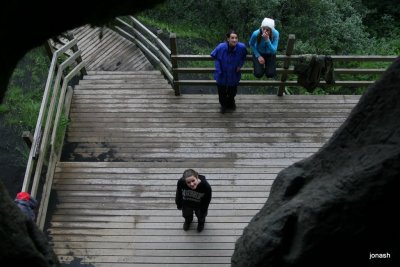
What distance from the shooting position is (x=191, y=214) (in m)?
6.80

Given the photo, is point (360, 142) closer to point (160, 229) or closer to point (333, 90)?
point (160, 229)

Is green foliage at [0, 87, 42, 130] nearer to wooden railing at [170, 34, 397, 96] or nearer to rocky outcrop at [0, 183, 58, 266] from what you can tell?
wooden railing at [170, 34, 397, 96]

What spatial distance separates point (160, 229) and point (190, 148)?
1.95 m

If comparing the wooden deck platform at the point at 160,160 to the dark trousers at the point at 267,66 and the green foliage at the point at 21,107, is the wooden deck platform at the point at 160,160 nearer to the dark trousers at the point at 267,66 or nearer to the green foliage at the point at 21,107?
the green foliage at the point at 21,107

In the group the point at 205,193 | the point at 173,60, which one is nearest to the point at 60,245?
the point at 205,193

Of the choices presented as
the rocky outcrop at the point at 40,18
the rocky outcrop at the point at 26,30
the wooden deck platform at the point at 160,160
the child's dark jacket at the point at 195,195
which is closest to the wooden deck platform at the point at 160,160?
the wooden deck platform at the point at 160,160

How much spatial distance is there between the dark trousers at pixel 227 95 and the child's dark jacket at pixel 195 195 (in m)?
3.09

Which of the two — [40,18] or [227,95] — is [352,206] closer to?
[40,18]

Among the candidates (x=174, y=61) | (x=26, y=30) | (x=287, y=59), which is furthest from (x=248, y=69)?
(x=26, y=30)

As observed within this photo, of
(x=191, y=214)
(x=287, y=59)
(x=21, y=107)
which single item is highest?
(x=287, y=59)

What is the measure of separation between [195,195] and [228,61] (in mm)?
3000

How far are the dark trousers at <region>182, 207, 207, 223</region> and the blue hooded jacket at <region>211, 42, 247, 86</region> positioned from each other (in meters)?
2.84

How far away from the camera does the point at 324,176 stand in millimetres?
4699

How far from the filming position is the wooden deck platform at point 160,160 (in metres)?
6.99
